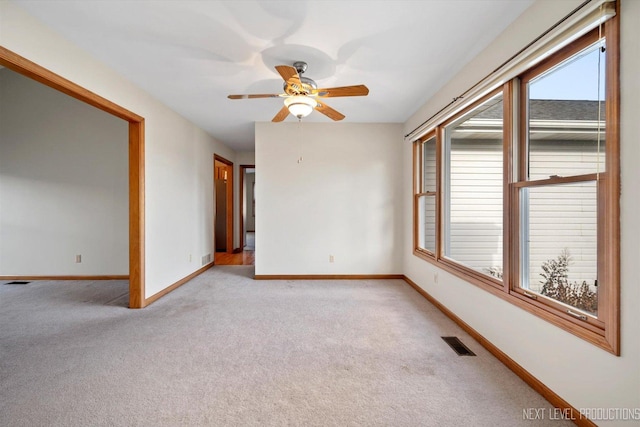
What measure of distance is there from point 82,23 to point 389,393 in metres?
3.36

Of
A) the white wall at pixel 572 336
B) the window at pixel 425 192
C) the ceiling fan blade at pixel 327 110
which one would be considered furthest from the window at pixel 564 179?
the window at pixel 425 192

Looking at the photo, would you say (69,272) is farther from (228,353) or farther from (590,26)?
(590,26)

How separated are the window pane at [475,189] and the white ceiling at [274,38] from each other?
60cm

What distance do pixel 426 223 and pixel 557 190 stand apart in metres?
2.11

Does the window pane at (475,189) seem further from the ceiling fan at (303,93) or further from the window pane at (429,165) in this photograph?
the ceiling fan at (303,93)

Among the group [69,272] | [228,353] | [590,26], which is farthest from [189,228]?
[590,26]

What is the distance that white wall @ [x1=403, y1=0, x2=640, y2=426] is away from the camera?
1.22 metres

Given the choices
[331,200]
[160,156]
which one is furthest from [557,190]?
[160,156]

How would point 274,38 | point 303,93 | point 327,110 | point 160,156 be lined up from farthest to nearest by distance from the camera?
point 160,156 → point 327,110 → point 303,93 → point 274,38

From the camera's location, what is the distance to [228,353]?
7.15 feet

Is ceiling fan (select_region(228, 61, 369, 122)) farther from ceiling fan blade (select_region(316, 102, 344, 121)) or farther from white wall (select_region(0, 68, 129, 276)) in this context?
white wall (select_region(0, 68, 129, 276))

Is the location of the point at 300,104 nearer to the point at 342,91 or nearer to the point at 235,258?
the point at 342,91

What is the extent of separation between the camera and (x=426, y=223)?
3865 mm

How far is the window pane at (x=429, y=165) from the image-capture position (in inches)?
148
